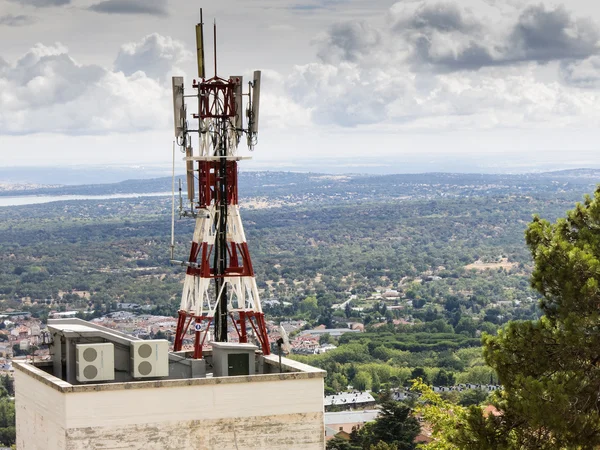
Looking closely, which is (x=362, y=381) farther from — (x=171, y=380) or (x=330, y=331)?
(x=171, y=380)

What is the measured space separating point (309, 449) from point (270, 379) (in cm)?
102

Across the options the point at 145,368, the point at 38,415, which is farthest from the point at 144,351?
the point at 38,415

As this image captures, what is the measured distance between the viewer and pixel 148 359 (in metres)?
17.4

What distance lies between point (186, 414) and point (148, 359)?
1324 mm

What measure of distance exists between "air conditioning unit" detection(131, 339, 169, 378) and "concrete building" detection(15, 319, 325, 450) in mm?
23

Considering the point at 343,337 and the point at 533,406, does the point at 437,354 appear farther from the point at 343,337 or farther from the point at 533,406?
the point at 533,406

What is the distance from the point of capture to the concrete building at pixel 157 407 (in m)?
16.0

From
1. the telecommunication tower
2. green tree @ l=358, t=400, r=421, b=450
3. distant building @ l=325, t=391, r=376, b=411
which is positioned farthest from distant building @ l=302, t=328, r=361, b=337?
the telecommunication tower

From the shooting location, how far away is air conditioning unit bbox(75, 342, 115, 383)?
675 inches

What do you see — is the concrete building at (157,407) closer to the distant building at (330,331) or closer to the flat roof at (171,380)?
the flat roof at (171,380)

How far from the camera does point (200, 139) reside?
65.5 ft

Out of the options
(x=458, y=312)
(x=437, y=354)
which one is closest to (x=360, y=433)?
(x=437, y=354)

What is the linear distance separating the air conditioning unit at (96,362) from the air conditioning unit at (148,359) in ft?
1.04

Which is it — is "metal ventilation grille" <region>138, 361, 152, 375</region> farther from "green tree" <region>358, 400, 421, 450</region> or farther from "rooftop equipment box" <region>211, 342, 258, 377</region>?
"green tree" <region>358, 400, 421, 450</region>
